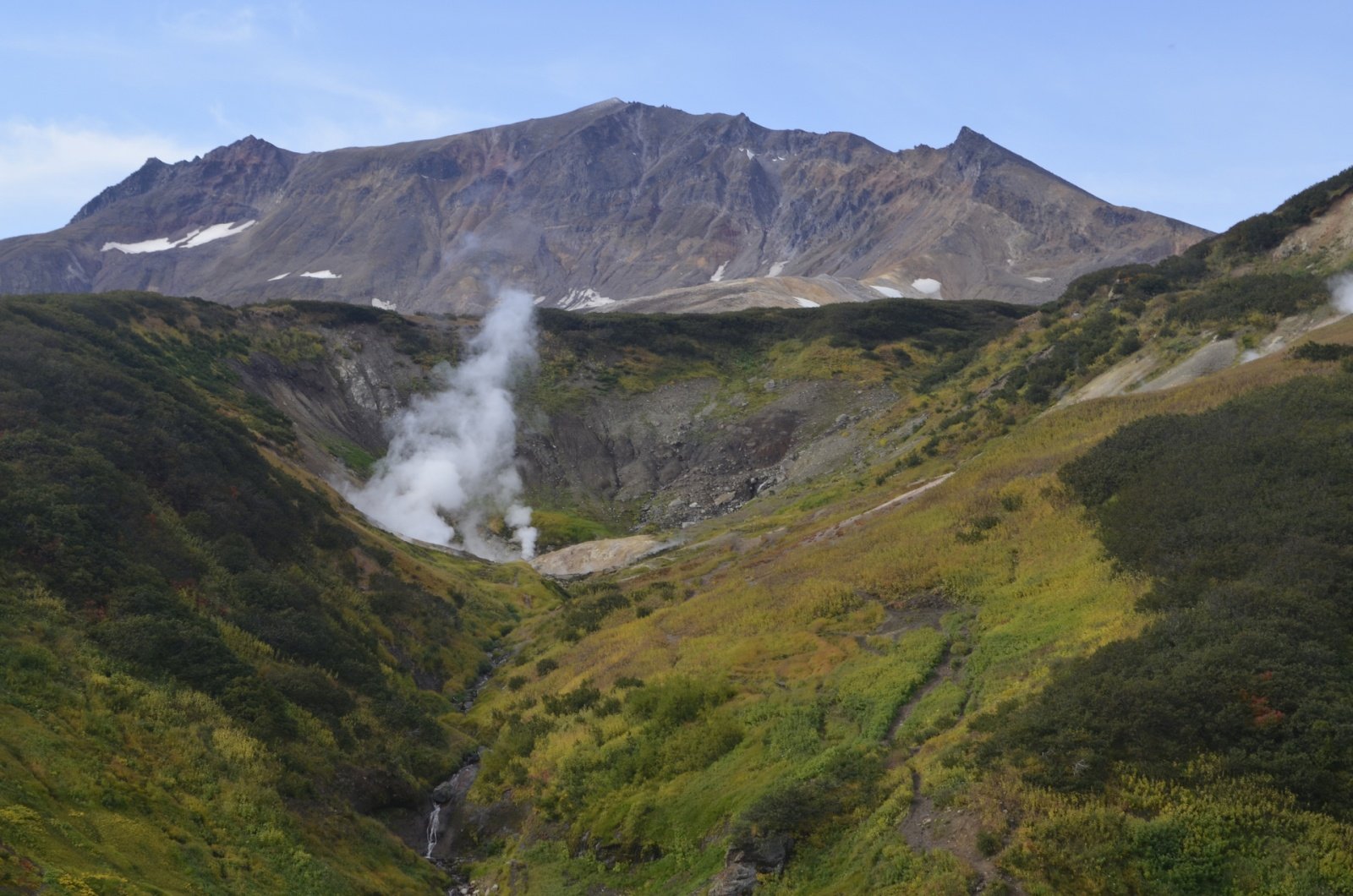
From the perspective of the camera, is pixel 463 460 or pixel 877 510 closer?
pixel 877 510

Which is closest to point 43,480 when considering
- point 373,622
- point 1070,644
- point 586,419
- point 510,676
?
point 373,622

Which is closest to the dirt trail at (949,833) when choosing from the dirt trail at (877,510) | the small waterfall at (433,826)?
the small waterfall at (433,826)

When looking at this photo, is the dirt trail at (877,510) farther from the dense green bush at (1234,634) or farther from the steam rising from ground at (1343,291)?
the steam rising from ground at (1343,291)

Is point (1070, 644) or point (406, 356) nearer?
point (1070, 644)

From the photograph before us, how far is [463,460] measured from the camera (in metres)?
74.2

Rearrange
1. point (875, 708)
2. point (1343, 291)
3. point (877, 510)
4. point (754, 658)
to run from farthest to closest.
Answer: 1. point (1343, 291)
2. point (877, 510)
3. point (754, 658)
4. point (875, 708)

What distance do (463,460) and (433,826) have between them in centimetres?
5072

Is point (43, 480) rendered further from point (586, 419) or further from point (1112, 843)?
point (586, 419)

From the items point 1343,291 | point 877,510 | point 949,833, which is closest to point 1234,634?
point 949,833

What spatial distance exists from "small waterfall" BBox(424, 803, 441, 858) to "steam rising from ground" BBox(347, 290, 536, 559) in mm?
37020

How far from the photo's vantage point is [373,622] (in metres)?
36.6

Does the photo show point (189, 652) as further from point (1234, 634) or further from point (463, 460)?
point (463, 460)

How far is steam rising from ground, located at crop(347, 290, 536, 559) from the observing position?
212 ft

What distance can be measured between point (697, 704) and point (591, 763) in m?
2.92
